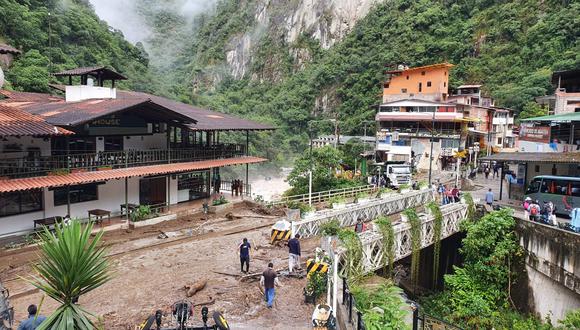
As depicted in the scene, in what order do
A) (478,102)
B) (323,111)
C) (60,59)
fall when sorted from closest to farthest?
(60,59) < (478,102) < (323,111)

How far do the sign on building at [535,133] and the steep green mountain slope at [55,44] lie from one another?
41033mm

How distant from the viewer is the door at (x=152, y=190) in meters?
23.4

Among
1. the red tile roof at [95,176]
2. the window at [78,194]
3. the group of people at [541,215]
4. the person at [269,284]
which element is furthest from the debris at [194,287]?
the group of people at [541,215]

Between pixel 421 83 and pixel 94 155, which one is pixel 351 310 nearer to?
pixel 94 155

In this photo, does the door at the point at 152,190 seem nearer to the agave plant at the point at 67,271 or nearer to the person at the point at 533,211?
the agave plant at the point at 67,271

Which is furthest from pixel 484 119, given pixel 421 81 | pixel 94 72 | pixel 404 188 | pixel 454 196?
pixel 94 72

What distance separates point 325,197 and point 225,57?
333ft

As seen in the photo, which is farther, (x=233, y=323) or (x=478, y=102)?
(x=478, y=102)

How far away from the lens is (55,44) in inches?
1891

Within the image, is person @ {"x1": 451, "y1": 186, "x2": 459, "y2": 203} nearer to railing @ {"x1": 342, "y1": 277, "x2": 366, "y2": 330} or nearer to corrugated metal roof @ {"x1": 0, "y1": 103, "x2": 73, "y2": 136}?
railing @ {"x1": 342, "y1": 277, "x2": 366, "y2": 330}

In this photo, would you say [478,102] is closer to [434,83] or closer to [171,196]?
[434,83]

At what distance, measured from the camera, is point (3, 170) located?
1675 cm

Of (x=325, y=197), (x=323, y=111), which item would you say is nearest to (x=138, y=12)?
(x=323, y=111)

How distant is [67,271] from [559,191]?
2171 cm
